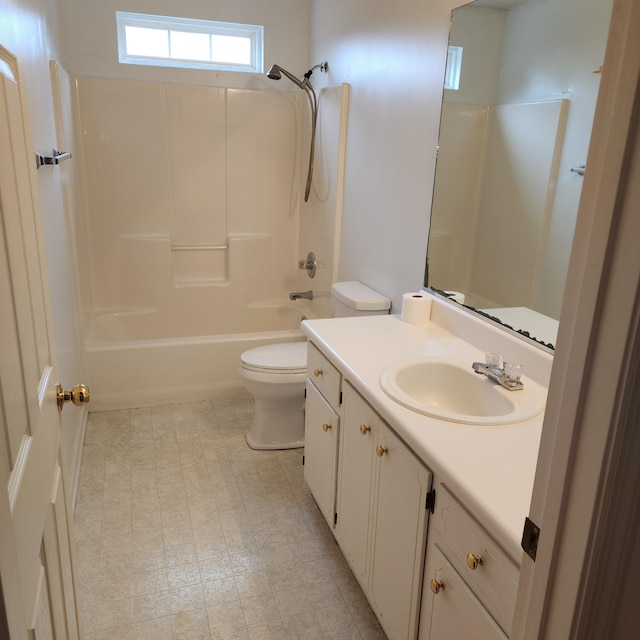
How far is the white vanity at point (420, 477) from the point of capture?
3.67ft

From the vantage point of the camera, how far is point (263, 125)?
3.73 metres

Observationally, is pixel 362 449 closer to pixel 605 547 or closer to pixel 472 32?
pixel 605 547

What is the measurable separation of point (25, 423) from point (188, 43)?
327cm

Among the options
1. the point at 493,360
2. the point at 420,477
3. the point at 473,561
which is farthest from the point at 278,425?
the point at 473,561

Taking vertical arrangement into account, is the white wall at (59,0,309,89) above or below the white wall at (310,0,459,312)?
above

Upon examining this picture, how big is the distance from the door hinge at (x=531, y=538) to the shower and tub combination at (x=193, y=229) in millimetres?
Answer: 2491

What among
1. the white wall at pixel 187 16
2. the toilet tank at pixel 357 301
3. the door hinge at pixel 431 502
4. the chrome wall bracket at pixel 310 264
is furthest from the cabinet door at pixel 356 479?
the white wall at pixel 187 16

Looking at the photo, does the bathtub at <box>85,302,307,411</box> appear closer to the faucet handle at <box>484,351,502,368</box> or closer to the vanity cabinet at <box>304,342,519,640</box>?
the vanity cabinet at <box>304,342,519,640</box>

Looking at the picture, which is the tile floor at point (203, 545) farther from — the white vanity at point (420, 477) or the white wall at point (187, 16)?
the white wall at point (187, 16)

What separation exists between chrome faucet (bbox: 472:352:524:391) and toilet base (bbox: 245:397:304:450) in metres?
1.31

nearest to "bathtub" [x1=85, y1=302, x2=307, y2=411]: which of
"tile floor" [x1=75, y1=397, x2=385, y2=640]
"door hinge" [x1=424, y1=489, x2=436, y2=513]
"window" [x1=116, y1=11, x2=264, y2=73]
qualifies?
"tile floor" [x1=75, y1=397, x2=385, y2=640]

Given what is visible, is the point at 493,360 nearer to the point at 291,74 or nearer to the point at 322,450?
the point at 322,450

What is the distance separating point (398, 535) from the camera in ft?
4.89

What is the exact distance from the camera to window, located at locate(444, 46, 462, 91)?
6.52 feet
